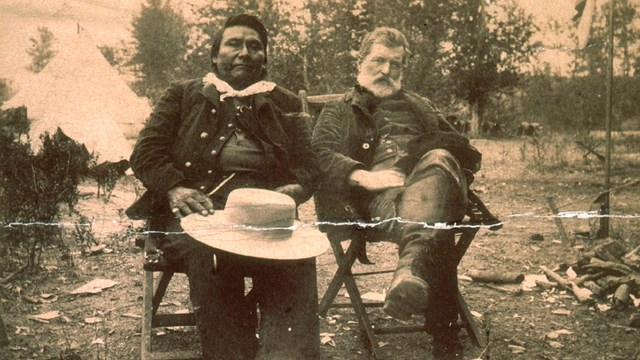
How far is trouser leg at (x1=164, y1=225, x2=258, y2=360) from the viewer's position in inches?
97.0

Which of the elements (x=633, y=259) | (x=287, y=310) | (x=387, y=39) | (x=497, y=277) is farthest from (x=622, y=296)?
(x=287, y=310)

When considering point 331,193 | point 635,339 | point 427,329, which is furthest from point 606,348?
point 331,193

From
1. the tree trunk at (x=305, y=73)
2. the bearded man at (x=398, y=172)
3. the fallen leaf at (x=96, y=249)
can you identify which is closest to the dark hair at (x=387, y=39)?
the bearded man at (x=398, y=172)

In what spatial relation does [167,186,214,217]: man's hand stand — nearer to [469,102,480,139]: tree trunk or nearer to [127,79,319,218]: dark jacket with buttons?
[127,79,319,218]: dark jacket with buttons

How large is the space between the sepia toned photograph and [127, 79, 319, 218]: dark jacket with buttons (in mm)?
11

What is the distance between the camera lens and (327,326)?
3.71 m

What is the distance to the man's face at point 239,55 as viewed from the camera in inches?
119

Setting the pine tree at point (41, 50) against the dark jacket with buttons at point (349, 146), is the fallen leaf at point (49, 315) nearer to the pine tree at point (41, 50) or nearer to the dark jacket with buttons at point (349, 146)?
the pine tree at point (41, 50)

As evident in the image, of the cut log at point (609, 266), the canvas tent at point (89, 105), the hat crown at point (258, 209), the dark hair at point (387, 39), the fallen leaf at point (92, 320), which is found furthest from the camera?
the cut log at point (609, 266)

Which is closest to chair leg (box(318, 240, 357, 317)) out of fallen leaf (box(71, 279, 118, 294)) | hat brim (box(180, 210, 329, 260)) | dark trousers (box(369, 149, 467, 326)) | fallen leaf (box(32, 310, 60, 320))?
dark trousers (box(369, 149, 467, 326))

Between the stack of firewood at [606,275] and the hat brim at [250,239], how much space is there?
2228mm

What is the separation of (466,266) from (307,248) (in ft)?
7.82

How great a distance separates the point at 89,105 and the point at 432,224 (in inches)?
113

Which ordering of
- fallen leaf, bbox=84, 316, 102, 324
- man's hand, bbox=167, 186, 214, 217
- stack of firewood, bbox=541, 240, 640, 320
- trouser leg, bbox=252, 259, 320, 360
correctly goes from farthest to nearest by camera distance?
stack of firewood, bbox=541, 240, 640, 320
fallen leaf, bbox=84, 316, 102, 324
man's hand, bbox=167, 186, 214, 217
trouser leg, bbox=252, 259, 320, 360
